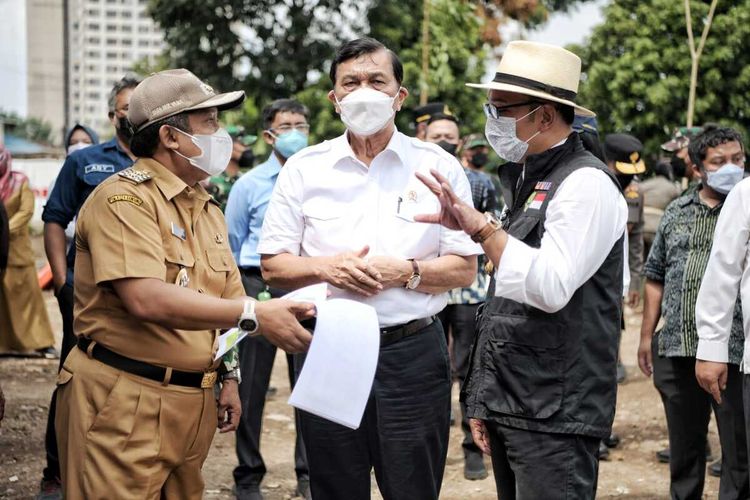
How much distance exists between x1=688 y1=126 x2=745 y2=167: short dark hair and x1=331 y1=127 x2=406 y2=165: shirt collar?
2.32m

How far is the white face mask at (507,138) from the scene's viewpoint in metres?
3.21

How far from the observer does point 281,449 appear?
707cm

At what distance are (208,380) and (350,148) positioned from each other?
105cm

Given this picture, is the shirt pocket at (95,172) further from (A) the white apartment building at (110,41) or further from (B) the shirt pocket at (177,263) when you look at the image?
(A) the white apartment building at (110,41)

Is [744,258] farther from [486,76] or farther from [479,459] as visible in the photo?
[486,76]

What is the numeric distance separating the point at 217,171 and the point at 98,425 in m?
1.01

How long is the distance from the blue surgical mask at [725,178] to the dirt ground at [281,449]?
2.16m

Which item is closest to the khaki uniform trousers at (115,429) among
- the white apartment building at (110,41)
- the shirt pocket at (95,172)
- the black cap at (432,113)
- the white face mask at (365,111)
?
the white face mask at (365,111)

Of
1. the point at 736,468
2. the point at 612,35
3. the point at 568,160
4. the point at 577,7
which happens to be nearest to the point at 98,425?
the point at 568,160

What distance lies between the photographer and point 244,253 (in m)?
5.92

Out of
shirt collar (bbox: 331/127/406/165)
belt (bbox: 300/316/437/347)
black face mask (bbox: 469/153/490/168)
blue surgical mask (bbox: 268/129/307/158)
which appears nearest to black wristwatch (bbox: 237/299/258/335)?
belt (bbox: 300/316/437/347)

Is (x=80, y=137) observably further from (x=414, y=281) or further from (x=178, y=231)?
(x=414, y=281)

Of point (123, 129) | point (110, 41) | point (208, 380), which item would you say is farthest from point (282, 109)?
point (110, 41)

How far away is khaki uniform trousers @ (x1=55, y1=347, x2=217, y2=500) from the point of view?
309cm
